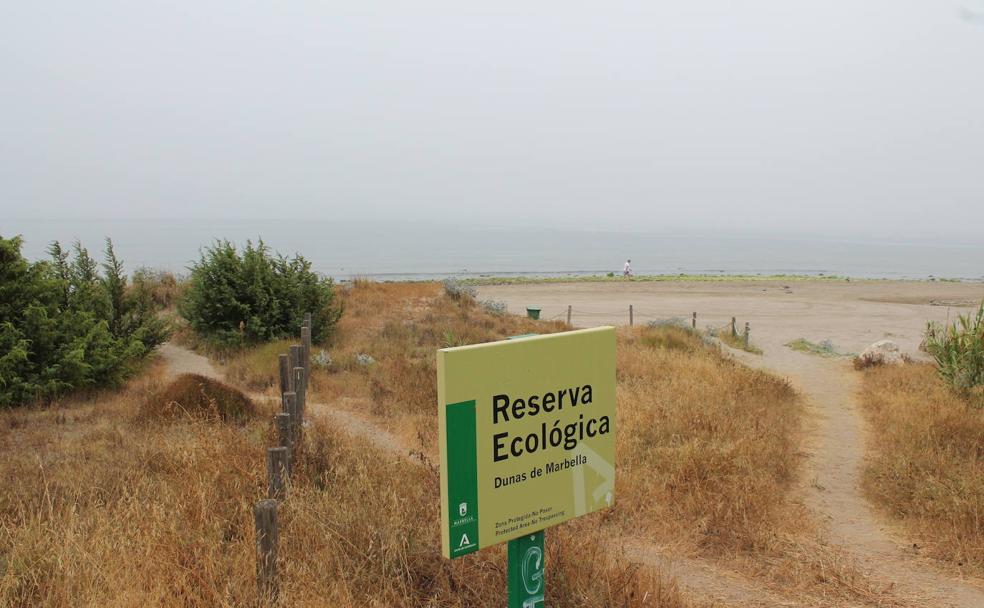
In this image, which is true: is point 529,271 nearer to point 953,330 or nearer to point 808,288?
point 808,288

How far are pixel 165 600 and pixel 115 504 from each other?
2.26 metres

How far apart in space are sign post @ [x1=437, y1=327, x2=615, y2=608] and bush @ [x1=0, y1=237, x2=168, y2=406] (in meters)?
9.52

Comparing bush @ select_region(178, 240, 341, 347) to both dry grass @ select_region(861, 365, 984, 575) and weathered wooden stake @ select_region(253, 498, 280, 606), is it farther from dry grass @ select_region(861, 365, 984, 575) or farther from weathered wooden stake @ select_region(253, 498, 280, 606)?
weathered wooden stake @ select_region(253, 498, 280, 606)

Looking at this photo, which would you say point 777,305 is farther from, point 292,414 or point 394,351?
point 292,414

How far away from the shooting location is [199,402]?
9492 millimetres

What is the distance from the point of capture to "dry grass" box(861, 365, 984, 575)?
634 centimetres

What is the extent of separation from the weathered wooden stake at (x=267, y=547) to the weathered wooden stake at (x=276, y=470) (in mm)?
1313

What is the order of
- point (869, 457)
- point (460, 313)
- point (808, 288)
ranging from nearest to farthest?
point (869, 457), point (460, 313), point (808, 288)

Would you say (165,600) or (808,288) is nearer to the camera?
(165,600)

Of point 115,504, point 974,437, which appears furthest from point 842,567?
point 115,504

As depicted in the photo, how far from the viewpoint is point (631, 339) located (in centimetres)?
1822

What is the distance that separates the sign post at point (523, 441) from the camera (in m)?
2.85

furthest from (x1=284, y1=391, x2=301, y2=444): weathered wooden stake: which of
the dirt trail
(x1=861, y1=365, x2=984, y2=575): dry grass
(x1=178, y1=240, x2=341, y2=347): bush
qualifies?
(x1=178, y1=240, x2=341, y2=347): bush

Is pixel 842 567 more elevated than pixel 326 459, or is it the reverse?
pixel 326 459
